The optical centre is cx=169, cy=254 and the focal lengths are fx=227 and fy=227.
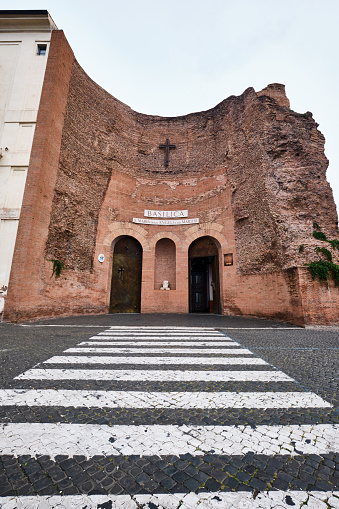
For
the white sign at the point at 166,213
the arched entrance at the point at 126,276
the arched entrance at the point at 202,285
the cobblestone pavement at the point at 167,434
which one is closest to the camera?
the cobblestone pavement at the point at 167,434

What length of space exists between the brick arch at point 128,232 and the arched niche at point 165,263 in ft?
4.10

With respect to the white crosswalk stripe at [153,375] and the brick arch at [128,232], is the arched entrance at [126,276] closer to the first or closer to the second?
the brick arch at [128,232]

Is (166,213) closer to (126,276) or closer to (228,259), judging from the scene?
(126,276)

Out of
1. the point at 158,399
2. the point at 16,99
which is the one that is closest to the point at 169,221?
the point at 16,99

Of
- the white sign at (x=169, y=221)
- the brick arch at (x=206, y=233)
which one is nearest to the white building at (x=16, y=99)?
the white sign at (x=169, y=221)

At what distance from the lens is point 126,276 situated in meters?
13.4

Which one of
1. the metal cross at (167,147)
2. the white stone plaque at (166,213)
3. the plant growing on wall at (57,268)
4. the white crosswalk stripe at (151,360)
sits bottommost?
the white crosswalk stripe at (151,360)

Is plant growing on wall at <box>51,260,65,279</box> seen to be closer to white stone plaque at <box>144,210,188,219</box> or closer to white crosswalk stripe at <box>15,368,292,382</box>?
white stone plaque at <box>144,210,188,219</box>

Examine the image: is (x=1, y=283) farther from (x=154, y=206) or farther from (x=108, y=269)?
(x=154, y=206)

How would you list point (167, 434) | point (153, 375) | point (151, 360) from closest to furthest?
point (167, 434) < point (153, 375) < point (151, 360)

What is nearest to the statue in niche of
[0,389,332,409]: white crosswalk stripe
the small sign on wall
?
the small sign on wall

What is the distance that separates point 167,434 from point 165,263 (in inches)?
494

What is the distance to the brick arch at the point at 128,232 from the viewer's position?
42.3ft

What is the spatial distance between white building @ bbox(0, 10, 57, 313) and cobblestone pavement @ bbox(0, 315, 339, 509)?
7.35 meters
